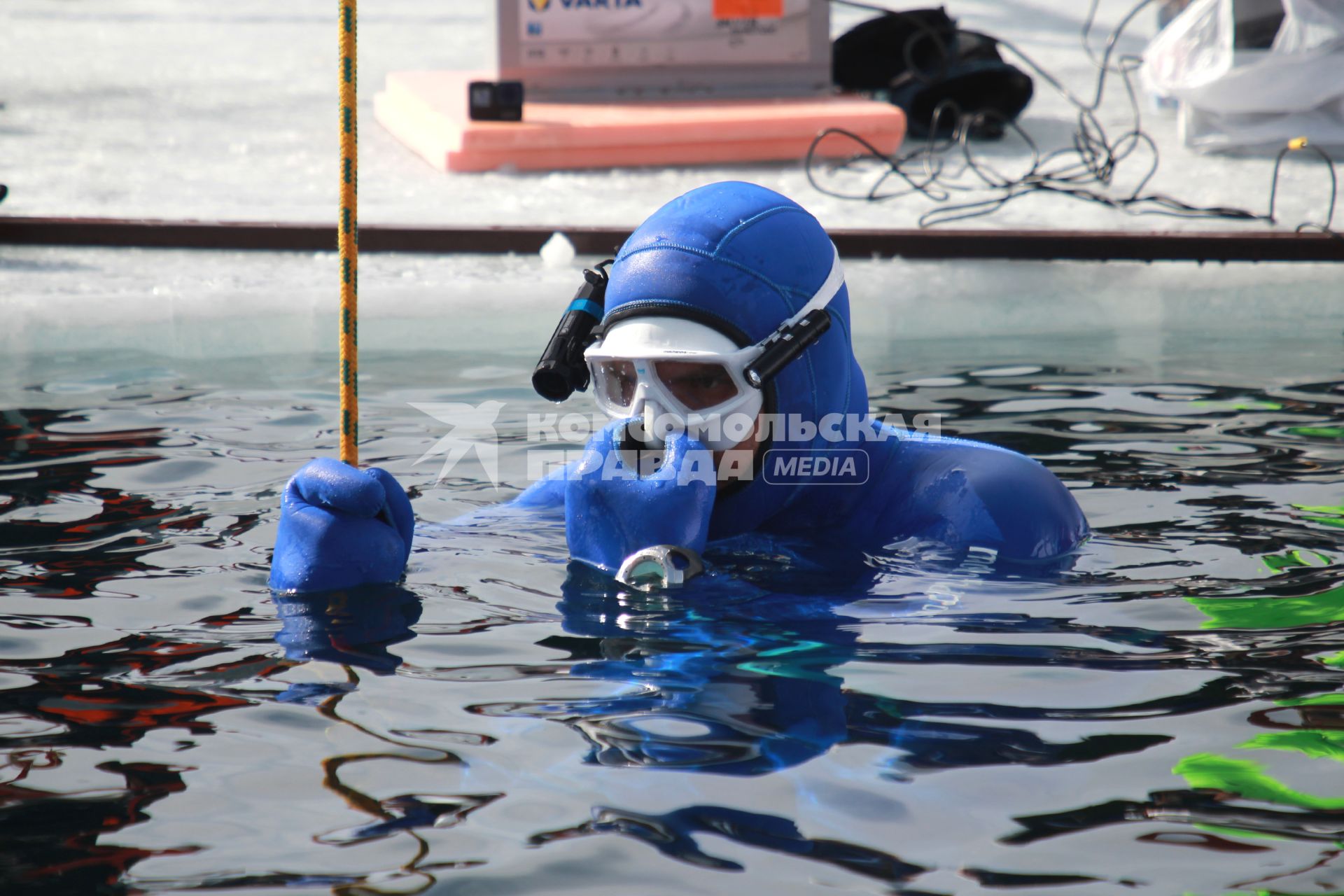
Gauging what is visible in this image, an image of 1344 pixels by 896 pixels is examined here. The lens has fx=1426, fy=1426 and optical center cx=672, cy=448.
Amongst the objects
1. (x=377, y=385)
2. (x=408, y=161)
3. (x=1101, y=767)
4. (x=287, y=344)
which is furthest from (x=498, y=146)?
(x=1101, y=767)

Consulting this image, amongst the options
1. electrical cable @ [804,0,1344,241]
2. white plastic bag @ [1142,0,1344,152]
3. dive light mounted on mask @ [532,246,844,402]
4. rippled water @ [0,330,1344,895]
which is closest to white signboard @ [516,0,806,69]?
electrical cable @ [804,0,1344,241]

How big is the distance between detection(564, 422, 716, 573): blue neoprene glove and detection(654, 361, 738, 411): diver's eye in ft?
0.22

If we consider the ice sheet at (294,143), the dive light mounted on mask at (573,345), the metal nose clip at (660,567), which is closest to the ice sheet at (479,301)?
the ice sheet at (294,143)

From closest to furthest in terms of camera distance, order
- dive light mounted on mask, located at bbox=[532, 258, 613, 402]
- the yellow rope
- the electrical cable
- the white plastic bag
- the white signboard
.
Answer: the yellow rope → dive light mounted on mask, located at bbox=[532, 258, 613, 402] → the electrical cable → the white plastic bag → the white signboard

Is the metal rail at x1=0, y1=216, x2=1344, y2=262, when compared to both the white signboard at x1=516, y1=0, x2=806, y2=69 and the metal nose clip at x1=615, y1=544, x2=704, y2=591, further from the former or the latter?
the metal nose clip at x1=615, y1=544, x2=704, y2=591

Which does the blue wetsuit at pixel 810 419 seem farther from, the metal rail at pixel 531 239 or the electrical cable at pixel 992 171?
the electrical cable at pixel 992 171

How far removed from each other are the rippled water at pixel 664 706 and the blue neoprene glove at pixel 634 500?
0.09 meters

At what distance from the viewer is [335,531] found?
7.69ft

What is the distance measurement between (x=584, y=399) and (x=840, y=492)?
1661 mm

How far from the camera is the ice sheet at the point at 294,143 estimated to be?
5512mm

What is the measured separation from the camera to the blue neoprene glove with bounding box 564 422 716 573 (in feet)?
7.66

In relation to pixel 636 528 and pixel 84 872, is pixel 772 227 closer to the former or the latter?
pixel 636 528

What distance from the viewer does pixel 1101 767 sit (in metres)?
1.74

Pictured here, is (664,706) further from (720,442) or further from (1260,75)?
(1260,75)
